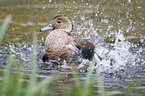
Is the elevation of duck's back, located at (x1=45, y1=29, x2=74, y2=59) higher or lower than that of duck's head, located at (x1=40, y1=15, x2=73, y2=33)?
lower

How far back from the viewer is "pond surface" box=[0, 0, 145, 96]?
16.6 ft

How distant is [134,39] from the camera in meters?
8.43

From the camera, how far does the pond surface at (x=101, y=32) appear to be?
5.05 metres

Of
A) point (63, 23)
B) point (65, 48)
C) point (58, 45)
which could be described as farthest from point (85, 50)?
point (63, 23)

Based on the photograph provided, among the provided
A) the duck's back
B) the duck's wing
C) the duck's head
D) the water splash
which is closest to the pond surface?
the water splash

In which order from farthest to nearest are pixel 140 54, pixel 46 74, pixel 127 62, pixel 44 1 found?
pixel 44 1 → pixel 140 54 → pixel 127 62 → pixel 46 74

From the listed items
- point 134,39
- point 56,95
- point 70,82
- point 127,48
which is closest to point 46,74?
point 70,82

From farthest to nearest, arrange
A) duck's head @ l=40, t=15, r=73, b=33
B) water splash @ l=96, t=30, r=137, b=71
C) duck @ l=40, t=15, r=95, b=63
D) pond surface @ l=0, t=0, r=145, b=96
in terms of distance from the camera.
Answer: duck's head @ l=40, t=15, r=73, b=33 < duck @ l=40, t=15, r=95, b=63 < water splash @ l=96, t=30, r=137, b=71 < pond surface @ l=0, t=0, r=145, b=96

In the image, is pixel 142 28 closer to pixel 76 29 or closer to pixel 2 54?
pixel 76 29

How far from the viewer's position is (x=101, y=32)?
9234 millimetres

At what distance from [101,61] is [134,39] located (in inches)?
106

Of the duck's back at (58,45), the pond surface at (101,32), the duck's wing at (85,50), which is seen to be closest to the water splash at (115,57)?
the pond surface at (101,32)

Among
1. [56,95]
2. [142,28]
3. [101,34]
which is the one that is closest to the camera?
[56,95]

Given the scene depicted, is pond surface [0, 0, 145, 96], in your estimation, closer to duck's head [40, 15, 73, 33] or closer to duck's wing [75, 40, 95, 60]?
duck's wing [75, 40, 95, 60]
